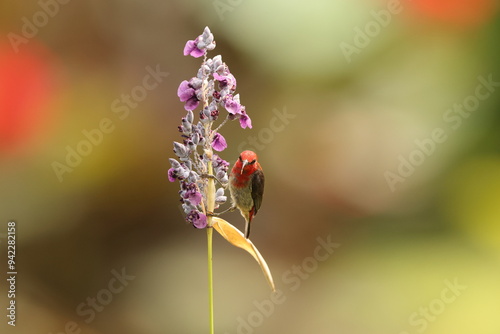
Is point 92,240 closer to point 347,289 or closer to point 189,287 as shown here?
point 189,287

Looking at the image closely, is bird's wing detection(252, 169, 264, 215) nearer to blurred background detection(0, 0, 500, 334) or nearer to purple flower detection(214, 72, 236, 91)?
purple flower detection(214, 72, 236, 91)

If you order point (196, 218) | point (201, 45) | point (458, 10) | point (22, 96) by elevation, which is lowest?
point (22, 96)

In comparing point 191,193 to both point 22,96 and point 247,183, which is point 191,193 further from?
point 22,96

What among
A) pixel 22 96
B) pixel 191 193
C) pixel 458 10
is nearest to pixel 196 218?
pixel 191 193

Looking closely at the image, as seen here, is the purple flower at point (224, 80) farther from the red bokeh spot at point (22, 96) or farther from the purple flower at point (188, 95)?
the red bokeh spot at point (22, 96)

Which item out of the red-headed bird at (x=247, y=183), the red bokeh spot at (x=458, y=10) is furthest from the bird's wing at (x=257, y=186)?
the red bokeh spot at (x=458, y=10)
